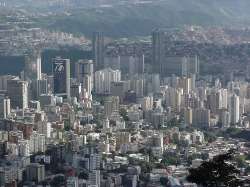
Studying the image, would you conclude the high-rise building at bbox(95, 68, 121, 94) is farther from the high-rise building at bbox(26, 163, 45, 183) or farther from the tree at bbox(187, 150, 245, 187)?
the tree at bbox(187, 150, 245, 187)

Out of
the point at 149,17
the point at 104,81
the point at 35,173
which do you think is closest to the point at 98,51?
the point at 104,81

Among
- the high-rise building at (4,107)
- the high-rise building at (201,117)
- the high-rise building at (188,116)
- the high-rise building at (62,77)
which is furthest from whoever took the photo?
the high-rise building at (62,77)

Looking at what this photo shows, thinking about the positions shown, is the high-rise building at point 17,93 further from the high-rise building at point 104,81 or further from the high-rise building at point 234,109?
the high-rise building at point 234,109

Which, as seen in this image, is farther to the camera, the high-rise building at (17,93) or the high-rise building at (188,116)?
the high-rise building at (17,93)

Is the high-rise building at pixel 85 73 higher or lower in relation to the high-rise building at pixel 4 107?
higher

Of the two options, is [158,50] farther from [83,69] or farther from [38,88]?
[38,88]

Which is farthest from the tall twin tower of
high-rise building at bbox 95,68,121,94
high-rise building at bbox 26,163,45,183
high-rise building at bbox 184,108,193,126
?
high-rise building at bbox 26,163,45,183

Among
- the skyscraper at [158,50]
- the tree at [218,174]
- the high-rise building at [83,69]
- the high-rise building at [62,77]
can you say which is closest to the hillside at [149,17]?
the skyscraper at [158,50]
